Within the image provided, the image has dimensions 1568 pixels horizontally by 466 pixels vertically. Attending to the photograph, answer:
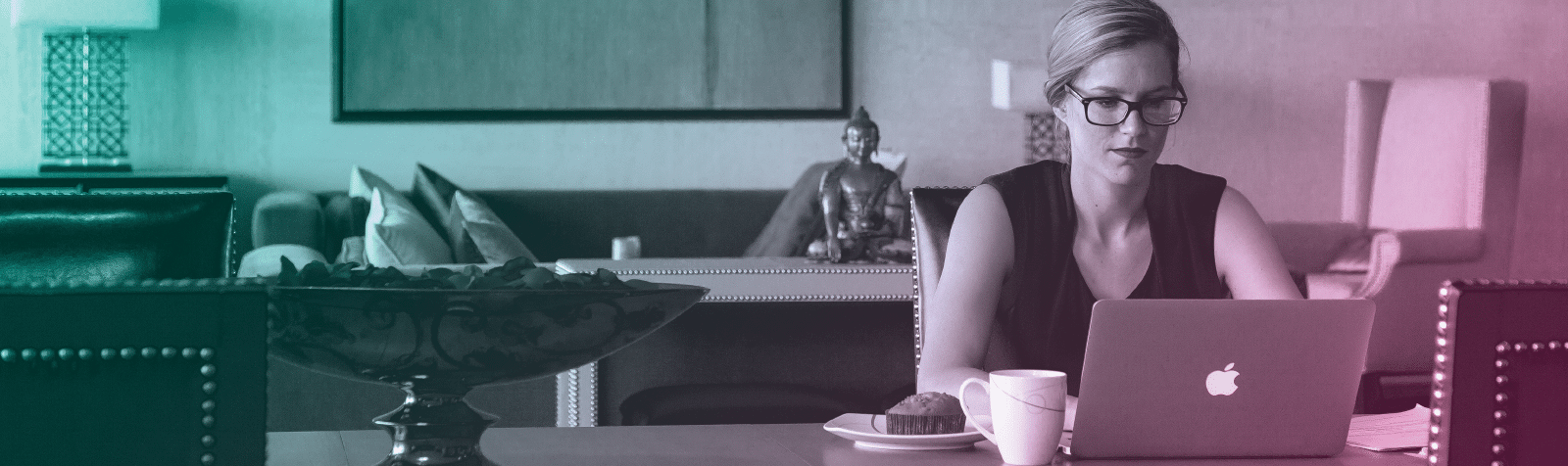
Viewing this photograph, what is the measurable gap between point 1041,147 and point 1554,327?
4037mm

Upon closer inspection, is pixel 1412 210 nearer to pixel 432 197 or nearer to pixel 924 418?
pixel 432 197

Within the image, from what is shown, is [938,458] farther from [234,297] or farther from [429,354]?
[234,297]

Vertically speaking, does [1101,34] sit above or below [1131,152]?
above

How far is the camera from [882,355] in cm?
294

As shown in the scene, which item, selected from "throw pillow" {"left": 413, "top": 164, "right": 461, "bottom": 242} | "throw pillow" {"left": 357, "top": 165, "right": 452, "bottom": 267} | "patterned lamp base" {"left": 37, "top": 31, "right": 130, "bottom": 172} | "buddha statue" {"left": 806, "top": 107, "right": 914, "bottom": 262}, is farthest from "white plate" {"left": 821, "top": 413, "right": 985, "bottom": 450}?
"patterned lamp base" {"left": 37, "top": 31, "right": 130, "bottom": 172}

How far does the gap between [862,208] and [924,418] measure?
179 cm

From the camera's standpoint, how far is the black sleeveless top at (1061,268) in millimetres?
1570

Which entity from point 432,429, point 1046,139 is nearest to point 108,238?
point 432,429

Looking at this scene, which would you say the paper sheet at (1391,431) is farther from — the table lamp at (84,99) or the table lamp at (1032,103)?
the table lamp at (84,99)

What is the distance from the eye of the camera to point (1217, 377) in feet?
3.12

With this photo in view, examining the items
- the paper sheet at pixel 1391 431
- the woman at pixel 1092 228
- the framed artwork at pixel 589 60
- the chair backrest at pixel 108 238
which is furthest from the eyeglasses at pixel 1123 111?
the framed artwork at pixel 589 60

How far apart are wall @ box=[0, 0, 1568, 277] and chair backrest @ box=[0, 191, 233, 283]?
3.69 metres

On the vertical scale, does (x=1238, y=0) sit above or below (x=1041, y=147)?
above

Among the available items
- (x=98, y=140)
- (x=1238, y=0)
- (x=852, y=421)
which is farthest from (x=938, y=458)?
(x=1238, y=0)
